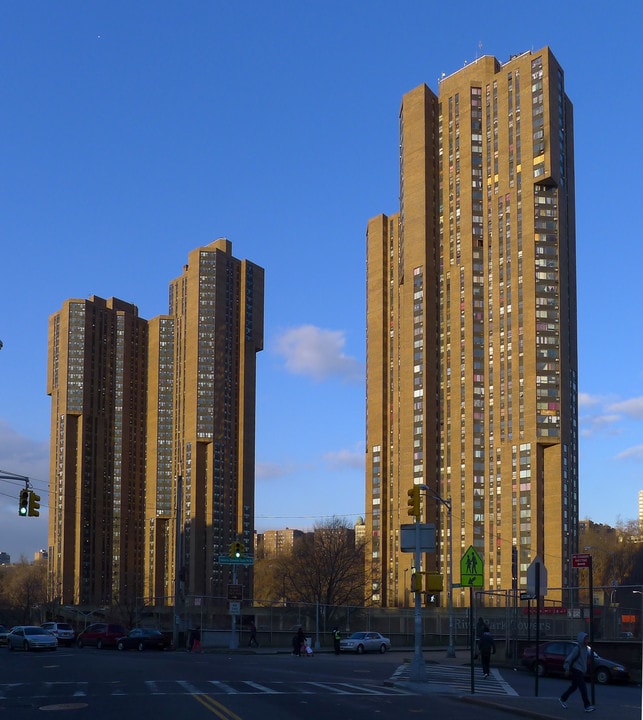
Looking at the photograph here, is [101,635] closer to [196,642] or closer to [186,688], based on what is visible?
[196,642]

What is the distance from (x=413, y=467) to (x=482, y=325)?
2021 cm

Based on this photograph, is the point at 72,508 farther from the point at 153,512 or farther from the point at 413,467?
the point at 413,467

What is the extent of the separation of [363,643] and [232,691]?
34439 millimetres

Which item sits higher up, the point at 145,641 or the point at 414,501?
the point at 414,501

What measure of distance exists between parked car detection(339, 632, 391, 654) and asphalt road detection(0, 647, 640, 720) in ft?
60.3

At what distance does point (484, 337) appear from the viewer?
13200 centimetres

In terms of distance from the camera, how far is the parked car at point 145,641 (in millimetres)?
59625

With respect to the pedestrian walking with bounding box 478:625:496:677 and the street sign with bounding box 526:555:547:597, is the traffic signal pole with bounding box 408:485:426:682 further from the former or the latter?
the street sign with bounding box 526:555:547:597

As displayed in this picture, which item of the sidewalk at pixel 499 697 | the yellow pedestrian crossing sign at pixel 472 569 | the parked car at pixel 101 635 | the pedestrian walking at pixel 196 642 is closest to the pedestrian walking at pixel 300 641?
the pedestrian walking at pixel 196 642

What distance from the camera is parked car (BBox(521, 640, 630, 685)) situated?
33.8m

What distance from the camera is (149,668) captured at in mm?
36625

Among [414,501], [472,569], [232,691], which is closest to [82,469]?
[414,501]

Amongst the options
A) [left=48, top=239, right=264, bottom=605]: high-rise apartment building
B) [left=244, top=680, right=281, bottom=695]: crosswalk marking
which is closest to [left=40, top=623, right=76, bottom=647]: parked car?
[left=244, top=680, right=281, bottom=695]: crosswalk marking

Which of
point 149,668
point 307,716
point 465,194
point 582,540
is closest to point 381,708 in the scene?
point 307,716
